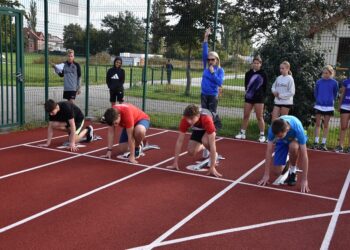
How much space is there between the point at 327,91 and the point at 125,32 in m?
5.93

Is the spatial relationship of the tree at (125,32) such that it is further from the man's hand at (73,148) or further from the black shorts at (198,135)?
the black shorts at (198,135)

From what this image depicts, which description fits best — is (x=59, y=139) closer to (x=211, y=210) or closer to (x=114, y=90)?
(x=114, y=90)

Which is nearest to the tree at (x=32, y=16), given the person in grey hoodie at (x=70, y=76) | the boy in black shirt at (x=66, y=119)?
the person in grey hoodie at (x=70, y=76)

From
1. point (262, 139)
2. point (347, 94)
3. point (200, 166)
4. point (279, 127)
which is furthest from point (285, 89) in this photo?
point (279, 127)

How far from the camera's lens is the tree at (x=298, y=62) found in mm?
9650

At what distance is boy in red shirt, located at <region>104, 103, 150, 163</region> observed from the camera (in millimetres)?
6142

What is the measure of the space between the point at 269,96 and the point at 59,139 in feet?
16.7

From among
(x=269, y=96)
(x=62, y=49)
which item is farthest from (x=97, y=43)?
(x=269, y=96)

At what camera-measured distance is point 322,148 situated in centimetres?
867

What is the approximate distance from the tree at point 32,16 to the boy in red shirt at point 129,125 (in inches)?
200

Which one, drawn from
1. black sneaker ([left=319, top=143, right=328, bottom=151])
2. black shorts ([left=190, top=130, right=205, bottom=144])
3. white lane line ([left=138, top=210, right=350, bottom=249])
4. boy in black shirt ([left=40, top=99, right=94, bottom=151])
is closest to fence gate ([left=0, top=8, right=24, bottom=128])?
boy in black shirt ([left=40, top=99, right=94, bottom=151])

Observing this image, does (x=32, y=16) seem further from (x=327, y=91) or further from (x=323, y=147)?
(x=323, y=147)

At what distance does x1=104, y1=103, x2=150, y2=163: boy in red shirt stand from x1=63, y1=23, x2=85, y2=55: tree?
4.91 m

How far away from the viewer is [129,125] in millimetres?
6555
